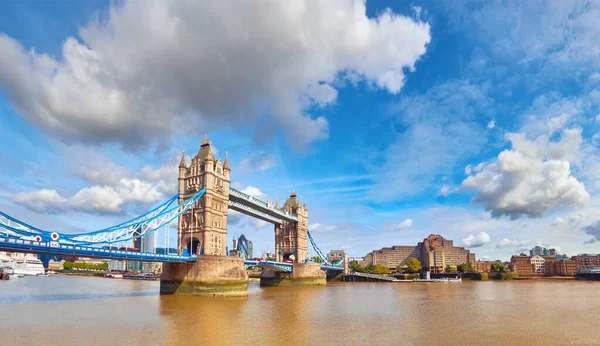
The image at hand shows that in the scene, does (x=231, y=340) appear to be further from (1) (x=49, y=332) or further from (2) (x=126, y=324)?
(1) (x=49, y=332)

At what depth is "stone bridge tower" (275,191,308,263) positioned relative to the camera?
96250 mm

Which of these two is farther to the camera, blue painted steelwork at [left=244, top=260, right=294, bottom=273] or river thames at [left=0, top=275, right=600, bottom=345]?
blue painted steelwork at [left=244, top=260, right=294, bottom=273]

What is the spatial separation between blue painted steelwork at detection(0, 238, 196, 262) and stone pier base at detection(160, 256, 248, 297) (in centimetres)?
171

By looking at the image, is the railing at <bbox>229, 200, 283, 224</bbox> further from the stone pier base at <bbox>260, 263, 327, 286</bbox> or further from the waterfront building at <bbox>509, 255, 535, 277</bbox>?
the waterfront building at <bbox>509, 255, 535, 277</bbox>

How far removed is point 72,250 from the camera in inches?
1609

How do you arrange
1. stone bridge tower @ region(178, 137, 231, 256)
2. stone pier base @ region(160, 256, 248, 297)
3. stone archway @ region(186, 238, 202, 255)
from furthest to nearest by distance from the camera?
1. stone archway @ region(186, 238, 202, 255)
2. stone bridge tower @ region(178, 137, 231, 256)
3. stone pier base @ region(160, 256, 248, 297)

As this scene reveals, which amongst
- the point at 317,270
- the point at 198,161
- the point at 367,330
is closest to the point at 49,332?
the point at 367,330

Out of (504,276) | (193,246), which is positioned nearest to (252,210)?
(193,246)

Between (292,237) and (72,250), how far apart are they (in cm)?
6070

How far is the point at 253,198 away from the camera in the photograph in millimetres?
76000

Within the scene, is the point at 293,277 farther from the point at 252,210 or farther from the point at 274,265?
the point at 252,210

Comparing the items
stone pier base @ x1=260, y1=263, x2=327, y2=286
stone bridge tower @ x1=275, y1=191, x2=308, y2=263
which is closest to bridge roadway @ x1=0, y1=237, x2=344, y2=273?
stone pier base @ x1=260, y1=263, x2=327, y2=286

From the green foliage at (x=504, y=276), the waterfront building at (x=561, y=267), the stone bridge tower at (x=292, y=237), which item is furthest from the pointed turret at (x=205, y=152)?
the waterfront building at (x=561, y=267)

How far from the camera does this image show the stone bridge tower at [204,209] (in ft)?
187
